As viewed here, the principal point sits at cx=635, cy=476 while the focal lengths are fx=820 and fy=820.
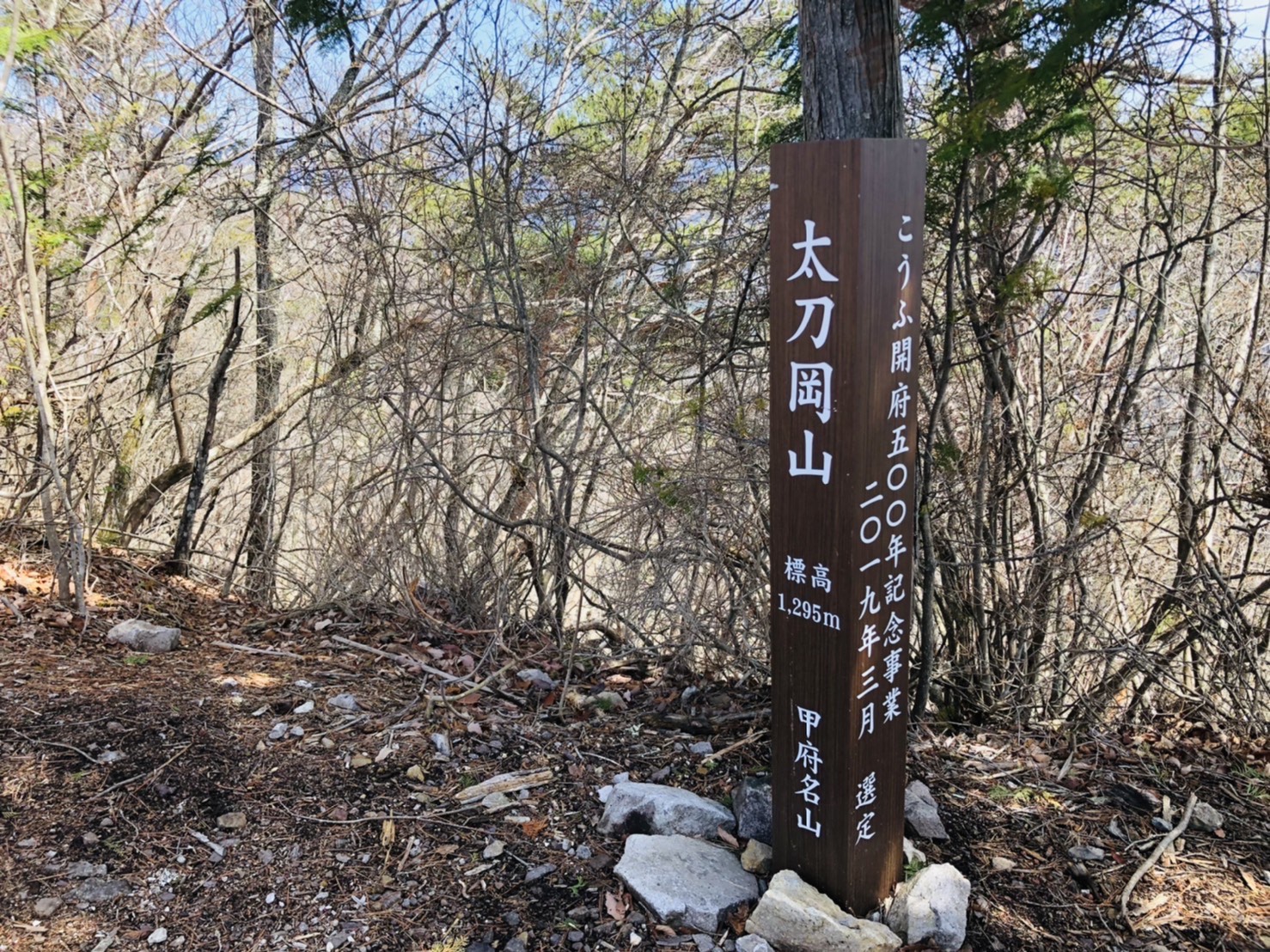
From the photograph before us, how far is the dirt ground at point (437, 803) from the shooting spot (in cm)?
249

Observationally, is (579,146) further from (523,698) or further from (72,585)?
(72,585)

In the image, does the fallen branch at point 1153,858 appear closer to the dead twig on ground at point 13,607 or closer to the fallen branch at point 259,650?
the fallen branch at point 259,650

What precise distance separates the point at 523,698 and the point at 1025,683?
247 centimetres

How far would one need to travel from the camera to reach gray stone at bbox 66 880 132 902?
2510 millimetres

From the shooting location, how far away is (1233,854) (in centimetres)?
289

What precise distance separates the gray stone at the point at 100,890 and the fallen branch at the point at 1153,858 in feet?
10.3

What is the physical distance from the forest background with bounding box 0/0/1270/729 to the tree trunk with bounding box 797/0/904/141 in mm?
536

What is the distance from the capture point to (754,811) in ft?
9.25

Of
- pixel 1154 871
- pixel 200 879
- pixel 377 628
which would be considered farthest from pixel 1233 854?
pixel 377 628

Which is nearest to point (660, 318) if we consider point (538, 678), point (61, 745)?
point (538, 678)

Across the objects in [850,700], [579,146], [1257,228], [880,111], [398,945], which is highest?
[579,146]

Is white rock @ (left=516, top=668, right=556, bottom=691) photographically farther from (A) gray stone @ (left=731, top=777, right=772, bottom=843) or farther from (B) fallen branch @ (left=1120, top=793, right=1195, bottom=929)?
(B) fallen branch @ (left=1120, top=793, right=1195, bottom=929)

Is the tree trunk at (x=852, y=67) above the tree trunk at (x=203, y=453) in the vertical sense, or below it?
above

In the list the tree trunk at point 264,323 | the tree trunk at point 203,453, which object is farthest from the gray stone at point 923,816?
the tree trunk at point 203,453
